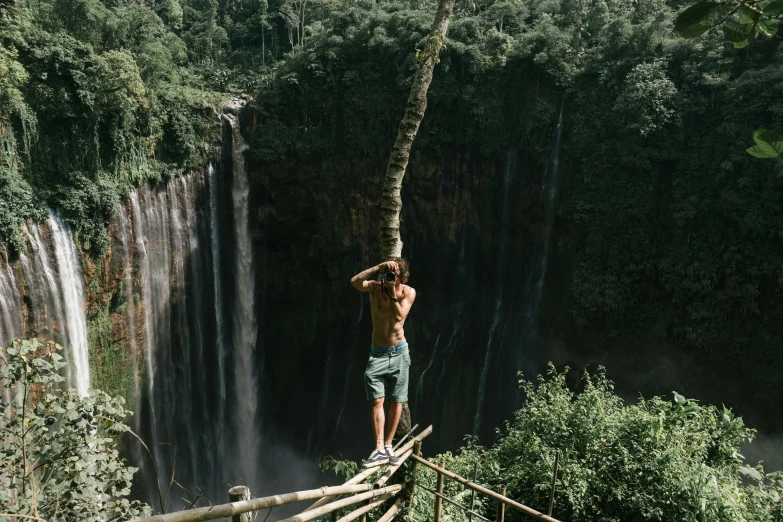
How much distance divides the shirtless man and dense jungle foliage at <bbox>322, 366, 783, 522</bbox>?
3.03ft

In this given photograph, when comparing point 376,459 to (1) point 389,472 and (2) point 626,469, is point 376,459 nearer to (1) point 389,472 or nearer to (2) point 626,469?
(1) point 389,472

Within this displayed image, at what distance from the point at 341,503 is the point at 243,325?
11.9 meters

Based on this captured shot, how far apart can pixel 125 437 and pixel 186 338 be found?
7.81 ft

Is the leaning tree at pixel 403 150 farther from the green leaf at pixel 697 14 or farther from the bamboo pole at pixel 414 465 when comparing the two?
the green leaf at pixel 697 14

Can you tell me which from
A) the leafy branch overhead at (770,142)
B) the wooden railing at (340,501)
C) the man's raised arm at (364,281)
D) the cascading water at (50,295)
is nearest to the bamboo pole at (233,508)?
the wooden railing at (340,501)

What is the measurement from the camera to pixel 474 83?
1427cm

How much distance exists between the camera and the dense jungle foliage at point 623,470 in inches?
209

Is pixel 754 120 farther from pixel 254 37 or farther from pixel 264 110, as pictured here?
pixel 254 37

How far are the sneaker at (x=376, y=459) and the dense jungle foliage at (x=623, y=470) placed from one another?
2.88 ft

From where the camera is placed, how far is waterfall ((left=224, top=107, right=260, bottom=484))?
1448cm

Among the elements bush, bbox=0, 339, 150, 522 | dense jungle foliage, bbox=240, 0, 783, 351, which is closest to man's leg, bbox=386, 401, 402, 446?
bush, bbox=0, 339, 150, 522

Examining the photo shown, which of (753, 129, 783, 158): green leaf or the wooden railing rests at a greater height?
(753, 129, 783, 158): green leaf

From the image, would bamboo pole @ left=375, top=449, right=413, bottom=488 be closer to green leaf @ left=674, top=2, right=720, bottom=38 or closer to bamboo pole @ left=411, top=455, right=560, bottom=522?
bamboo pole @ left=411, top=455, right=560, bottom=522

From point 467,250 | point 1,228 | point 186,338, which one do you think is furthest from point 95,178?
point 467,250
